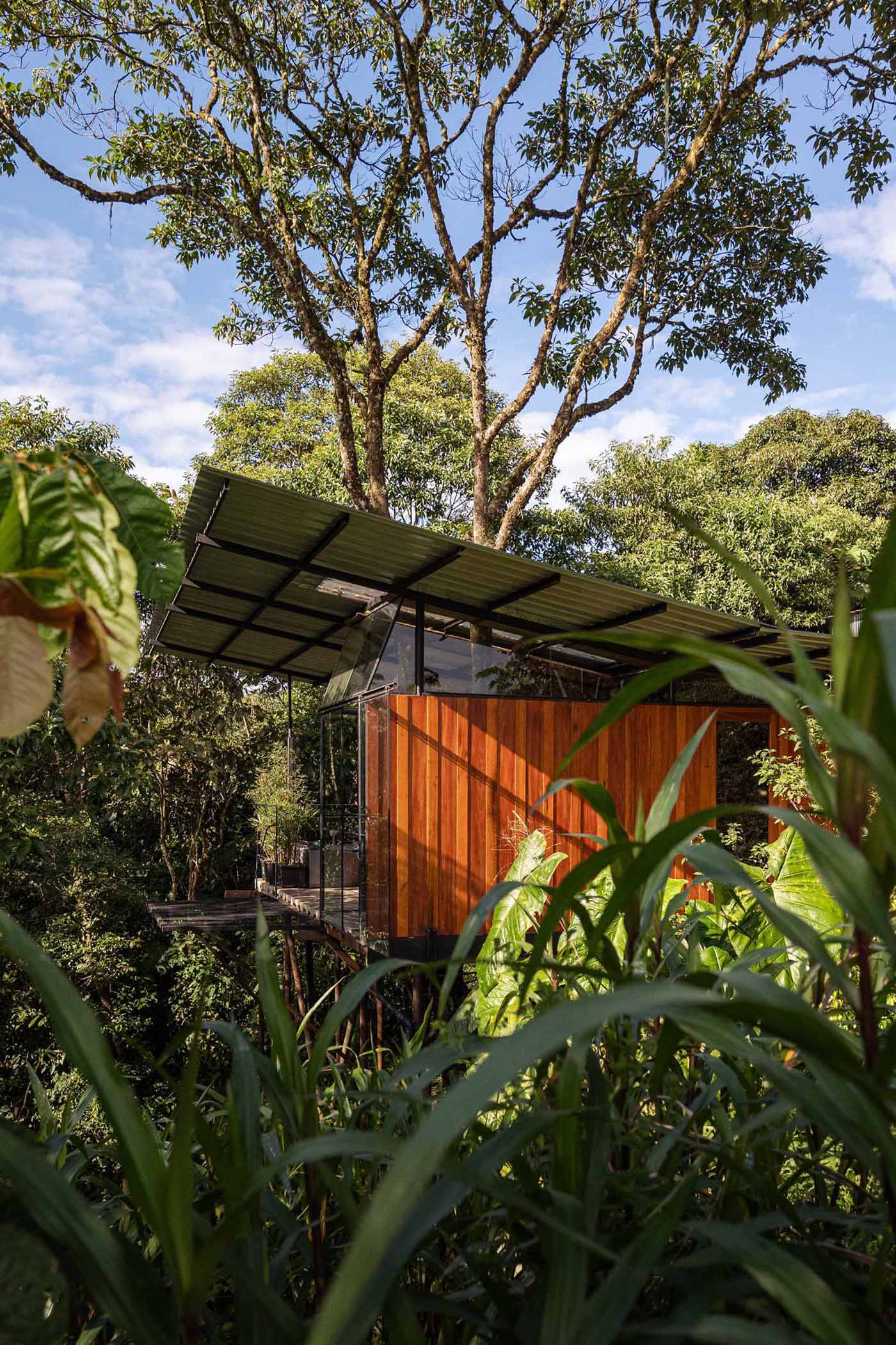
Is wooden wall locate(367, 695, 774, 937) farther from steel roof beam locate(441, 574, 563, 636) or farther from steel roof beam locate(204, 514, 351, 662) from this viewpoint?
steel roof beam locate(204, 514, 351, 662)

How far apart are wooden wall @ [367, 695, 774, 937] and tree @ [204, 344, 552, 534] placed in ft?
23.1

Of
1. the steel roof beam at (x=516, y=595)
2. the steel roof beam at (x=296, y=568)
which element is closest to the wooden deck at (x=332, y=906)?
the steel roof beam at (x=516, y=595)

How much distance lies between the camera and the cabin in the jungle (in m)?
6.62

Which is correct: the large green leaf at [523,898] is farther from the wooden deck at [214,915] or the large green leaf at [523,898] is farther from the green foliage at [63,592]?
the wooden deck at [214,915]

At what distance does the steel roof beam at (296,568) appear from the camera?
6108mm

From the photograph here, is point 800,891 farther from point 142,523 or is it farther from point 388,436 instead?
point 388,436

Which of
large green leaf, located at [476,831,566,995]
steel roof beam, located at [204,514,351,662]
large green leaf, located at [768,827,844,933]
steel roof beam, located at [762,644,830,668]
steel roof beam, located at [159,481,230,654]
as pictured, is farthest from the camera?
steel roof beam, located at [762,644,830,668]

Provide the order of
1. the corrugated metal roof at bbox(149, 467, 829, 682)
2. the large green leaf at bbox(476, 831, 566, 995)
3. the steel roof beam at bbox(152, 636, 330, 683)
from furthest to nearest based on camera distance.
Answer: the steel roof beam at bbox(152, 636, 330, 683) < the corrugated metal roof at bbox(149, 467, 829, 682) < the large green leaf at bbox(476, 831, 566, 995)

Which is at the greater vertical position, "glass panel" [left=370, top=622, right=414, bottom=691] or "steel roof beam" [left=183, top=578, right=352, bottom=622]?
"steel roof beam" [left=183, top=578, right=352, bottom=622]

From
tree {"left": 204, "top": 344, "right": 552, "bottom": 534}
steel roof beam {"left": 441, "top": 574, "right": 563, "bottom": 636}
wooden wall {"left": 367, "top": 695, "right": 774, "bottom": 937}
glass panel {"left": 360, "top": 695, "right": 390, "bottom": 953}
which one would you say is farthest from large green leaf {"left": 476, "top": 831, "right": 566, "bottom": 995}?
tree {"left": 204, "top": 344, "right": 552, "bottom": 534}

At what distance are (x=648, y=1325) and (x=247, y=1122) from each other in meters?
0.38

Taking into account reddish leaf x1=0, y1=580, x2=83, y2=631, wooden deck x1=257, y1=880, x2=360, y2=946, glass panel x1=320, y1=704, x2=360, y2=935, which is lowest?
wooden deck x1=257, y1=880, x2=360, y2=946

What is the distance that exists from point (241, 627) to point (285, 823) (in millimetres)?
2751

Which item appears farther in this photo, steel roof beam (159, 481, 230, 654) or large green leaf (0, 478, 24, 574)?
steel roof beam (159, 481, 230, 654)
